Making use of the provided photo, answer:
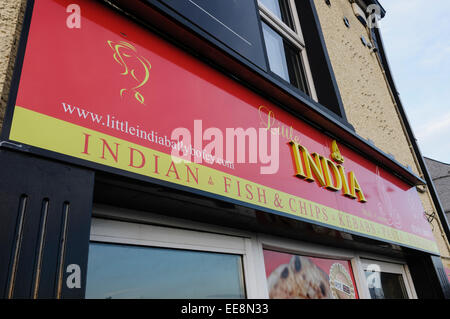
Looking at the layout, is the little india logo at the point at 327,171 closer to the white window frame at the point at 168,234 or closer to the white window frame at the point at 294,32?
the white window frame at the point at 168,234

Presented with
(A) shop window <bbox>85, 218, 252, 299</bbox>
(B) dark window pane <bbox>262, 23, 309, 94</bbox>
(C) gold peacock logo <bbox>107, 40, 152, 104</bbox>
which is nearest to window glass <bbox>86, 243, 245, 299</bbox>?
(A) shop window <bbox>85, 218, 252, 299</bbox>

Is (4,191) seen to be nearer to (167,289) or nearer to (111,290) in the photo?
(111,290)

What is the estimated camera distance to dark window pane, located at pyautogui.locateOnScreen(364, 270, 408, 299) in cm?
309

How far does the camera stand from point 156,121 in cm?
148

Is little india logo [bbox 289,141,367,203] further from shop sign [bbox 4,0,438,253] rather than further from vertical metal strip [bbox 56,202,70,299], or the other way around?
vertical metal strip [bbox 56,202,70,299]

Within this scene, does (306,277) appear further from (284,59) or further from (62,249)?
(284,59)

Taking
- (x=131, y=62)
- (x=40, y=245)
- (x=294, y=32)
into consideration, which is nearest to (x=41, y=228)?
(x=40, y=245)

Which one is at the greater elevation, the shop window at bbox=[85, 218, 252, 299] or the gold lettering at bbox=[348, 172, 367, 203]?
the gold lettering at bbox=[348, 172, 367, 203]

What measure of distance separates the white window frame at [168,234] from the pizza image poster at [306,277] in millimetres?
237

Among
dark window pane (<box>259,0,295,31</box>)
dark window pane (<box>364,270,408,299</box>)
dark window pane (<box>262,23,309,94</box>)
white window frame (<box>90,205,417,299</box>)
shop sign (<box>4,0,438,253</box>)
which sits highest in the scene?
dark window pane (<box>259,0,295,31</box>)

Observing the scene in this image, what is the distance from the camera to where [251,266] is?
6.60ft
